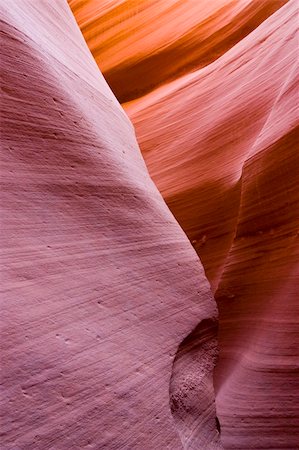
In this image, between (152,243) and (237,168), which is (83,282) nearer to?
→ (152,243)

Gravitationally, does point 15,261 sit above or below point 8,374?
above

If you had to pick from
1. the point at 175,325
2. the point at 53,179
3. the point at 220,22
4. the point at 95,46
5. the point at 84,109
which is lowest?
the point at 175,325

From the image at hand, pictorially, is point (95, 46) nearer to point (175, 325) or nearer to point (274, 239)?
point (274, 239)

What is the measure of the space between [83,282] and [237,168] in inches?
59.9

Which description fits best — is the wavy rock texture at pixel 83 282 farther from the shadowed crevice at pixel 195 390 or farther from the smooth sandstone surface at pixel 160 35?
the smooth sandstone surface at pixel 160 35

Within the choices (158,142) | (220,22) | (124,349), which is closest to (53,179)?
(124,349)

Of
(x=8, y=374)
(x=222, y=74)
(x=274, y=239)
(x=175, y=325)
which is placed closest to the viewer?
(x=8, y=374)

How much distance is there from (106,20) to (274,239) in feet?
7.99

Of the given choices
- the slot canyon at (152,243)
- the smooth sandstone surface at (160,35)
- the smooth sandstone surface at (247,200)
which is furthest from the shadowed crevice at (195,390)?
the smooth sandstone surface at (160,35)

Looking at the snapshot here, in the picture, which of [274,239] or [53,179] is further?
[274,239]

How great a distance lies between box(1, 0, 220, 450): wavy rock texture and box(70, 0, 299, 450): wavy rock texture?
169 mm

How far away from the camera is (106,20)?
4125mm

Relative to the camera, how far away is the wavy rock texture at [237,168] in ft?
7.66

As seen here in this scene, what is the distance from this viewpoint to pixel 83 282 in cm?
155
